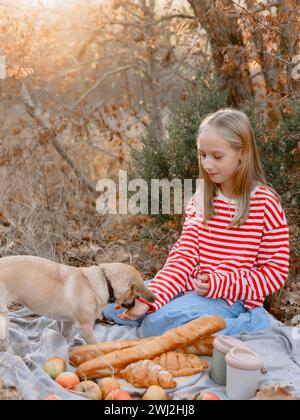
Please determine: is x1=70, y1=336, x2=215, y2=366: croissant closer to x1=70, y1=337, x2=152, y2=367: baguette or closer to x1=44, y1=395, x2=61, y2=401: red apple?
x1=70, y1=337, x2=152, y2=367: baguette

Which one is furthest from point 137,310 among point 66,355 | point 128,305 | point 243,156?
point 243,156

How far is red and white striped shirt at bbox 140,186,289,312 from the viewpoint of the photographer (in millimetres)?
3713

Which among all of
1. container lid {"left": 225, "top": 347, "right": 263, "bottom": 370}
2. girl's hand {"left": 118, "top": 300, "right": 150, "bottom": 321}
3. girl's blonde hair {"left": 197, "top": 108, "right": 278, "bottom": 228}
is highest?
girl's blonde hair {"left": 197, "top": 108, "right": 278, "bottom": 228}

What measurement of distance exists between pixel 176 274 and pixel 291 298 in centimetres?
135

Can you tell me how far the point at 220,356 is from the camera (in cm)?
305

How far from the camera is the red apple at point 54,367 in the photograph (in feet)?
10.1

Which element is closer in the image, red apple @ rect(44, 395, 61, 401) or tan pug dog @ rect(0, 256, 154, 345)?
red apple @ rect(44, 395, 61, 401)

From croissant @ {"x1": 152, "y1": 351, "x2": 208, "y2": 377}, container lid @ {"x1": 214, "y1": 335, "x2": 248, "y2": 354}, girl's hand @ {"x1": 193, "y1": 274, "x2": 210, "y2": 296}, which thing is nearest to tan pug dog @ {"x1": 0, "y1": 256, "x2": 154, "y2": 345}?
girl's hand @ {"x1": 193, "y1": 274, "x2": 210, "y2": 296}

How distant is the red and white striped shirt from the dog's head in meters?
0.28

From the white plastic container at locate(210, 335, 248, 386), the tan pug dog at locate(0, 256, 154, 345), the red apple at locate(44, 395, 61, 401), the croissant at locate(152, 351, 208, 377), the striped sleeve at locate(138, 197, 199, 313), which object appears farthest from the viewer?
the striped sleeve at locate(138, 197, 199, 313)

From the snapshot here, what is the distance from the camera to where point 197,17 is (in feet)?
20.5

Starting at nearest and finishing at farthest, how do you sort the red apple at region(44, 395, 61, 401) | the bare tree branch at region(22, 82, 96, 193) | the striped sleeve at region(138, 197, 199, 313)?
1. the red apple at region(44, 395, 61, 401)
2. the striped sleeve at region(138, 197, 199, 313)
3. the bare tree branch at region(22, 82, 96, 193)

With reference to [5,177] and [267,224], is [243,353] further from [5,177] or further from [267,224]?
[5,177]
